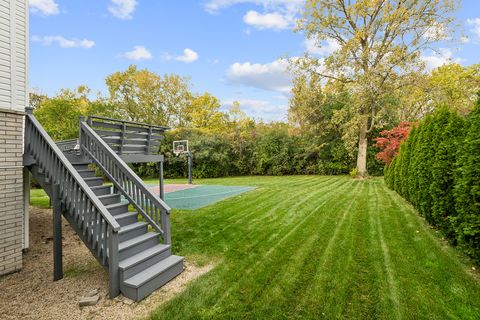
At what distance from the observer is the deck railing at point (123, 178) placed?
13.2 feet

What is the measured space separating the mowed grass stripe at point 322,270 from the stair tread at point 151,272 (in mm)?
424

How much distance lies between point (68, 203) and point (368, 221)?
598cm

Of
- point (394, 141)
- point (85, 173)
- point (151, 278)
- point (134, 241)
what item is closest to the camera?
point (151, 278)

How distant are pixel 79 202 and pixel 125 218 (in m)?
0.78

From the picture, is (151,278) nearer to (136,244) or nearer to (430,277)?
(136,244)

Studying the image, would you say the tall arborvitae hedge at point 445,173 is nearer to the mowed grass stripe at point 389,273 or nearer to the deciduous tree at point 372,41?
the mowed grass stripe at point 389,273

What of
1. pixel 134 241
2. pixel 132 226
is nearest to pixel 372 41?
pixel 132 226

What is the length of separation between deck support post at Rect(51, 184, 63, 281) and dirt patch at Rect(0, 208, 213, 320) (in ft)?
0.45

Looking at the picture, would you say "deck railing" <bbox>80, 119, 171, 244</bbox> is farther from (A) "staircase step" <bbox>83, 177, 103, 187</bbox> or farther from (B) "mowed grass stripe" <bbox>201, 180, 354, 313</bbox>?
(B) "mowed grass stripe" <bbox>201, 180, 354, 313</bbox>

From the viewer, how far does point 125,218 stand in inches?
159

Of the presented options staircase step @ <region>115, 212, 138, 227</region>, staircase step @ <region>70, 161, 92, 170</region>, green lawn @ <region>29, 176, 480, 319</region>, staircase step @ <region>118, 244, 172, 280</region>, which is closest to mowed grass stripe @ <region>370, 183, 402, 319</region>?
green lawn @ <region>29, 176, 480, 319</region>

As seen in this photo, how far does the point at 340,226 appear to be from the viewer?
561 cm

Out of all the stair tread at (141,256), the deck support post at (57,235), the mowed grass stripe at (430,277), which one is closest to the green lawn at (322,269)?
the mowed grass stripe at (430,277)

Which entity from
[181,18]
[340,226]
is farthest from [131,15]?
[340,226]
